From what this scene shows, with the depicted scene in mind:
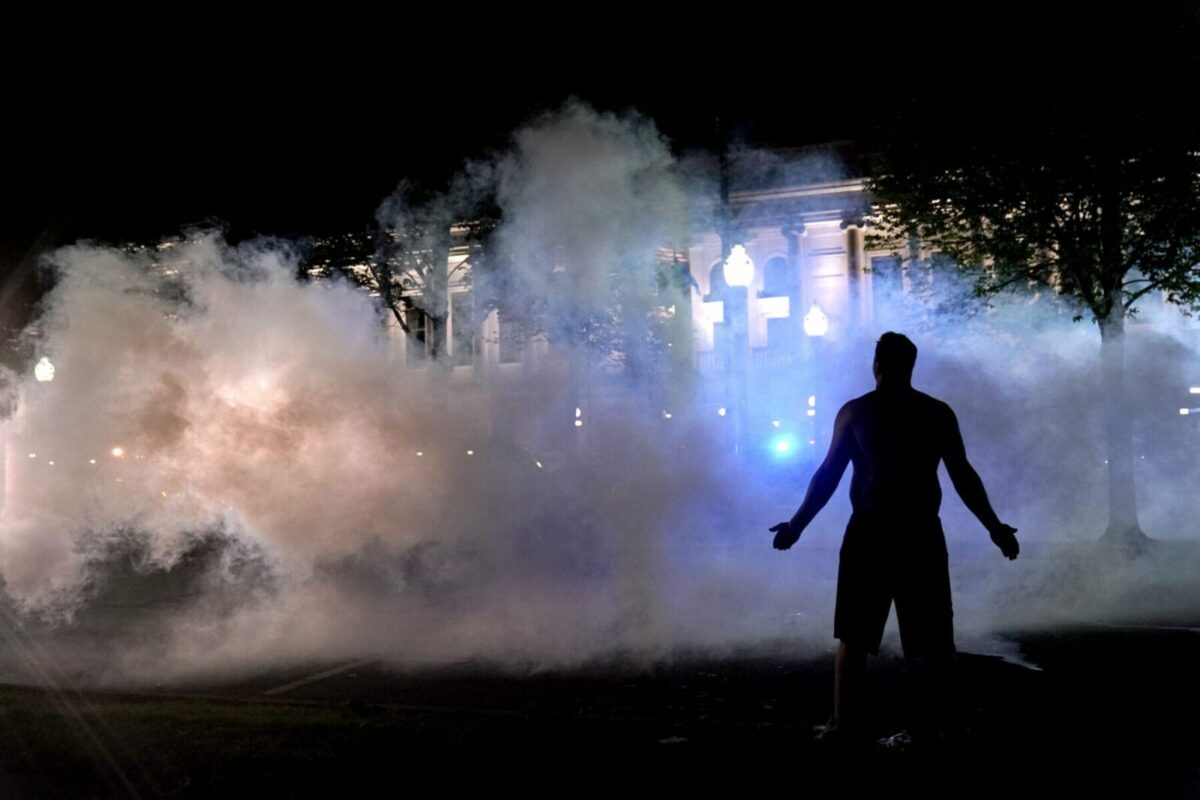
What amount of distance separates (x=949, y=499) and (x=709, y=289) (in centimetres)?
556

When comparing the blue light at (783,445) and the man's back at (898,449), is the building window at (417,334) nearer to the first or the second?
the blue light at (783,445)

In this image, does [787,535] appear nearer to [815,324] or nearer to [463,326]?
[463,326]

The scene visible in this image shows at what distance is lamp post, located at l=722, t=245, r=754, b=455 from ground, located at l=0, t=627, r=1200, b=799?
4.55 metres

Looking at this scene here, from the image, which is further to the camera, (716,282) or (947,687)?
(716,282)

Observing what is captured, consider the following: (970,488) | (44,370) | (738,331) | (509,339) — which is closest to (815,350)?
(738,331)

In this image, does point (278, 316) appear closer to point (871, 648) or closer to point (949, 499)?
point (871, 648)

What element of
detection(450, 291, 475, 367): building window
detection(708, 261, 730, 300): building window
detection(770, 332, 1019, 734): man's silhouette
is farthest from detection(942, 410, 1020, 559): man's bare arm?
detection(708, 261, 730, 300): building window

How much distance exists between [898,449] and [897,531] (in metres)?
0.34

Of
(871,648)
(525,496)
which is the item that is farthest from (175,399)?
(871,648)

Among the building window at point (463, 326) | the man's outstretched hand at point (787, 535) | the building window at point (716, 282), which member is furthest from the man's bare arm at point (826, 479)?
the building window at point (716, 282)

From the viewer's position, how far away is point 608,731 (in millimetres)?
4684

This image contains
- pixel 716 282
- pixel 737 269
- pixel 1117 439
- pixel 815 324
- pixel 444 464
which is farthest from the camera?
pixel 815 324

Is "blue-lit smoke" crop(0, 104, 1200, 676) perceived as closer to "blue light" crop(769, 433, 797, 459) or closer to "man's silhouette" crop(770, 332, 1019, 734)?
"blue light" crop(769, 433, 797, 459)

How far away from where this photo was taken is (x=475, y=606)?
28.3 feet
